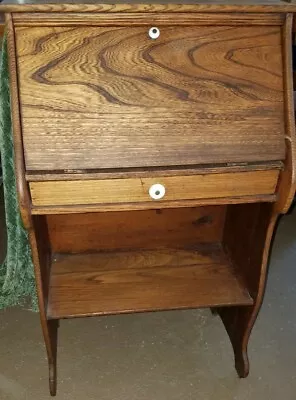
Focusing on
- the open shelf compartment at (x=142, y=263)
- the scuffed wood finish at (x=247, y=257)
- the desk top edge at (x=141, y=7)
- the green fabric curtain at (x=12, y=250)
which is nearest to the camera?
the desk top edge at (x=141, y=7)

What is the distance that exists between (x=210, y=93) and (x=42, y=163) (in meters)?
0.46

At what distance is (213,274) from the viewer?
1562 mm

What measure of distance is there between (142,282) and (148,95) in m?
0.70

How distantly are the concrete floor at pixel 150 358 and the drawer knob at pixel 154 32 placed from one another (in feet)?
3.74

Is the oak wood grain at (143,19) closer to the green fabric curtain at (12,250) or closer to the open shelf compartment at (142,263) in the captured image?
the green fabric curtain at (12,250)

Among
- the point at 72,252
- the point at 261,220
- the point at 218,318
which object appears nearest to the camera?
the point at 261,220

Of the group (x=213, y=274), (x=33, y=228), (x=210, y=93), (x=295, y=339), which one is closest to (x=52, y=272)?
(x=33, y=228)

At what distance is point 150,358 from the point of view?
1.63 metres

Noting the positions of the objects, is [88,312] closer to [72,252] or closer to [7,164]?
[72,252]

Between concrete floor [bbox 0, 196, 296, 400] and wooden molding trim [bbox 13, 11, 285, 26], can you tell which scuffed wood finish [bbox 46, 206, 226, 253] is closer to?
concrete floor [bbox 0, 196, 296, 400]

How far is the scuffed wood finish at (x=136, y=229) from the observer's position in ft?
5.34

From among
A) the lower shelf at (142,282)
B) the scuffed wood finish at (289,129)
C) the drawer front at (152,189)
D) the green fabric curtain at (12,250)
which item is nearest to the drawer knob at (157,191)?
the drawer front at (152,189)

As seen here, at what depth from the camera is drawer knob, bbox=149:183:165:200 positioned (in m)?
1.11

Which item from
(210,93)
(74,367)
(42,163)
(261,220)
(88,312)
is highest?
(210,93)
